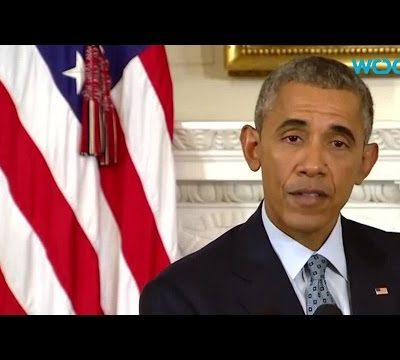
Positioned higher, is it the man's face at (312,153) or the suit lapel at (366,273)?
the man's face at (312,153)

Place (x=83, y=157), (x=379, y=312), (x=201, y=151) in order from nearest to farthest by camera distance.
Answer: (x=379, y=312)
(x=83, y=157)
(x=201, y=151)

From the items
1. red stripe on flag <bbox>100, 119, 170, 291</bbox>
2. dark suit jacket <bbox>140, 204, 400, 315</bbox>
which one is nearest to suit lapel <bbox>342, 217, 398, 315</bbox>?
→ dark suit jacket <bbox>140, 204, 400, 315</bbox>

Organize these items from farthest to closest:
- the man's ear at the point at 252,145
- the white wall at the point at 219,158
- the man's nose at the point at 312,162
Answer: the white wall at the point at 219,158, the man's ear at the point at 252,145, the man's nose at the point at 312,162

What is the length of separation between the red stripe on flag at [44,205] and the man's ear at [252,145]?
2.31 ft

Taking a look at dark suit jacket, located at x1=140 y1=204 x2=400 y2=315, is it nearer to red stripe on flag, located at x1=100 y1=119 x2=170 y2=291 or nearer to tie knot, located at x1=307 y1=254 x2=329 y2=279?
tie knot, located at x1=307 y1=254 x2=329 y2=279

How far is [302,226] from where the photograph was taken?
0.71 meters

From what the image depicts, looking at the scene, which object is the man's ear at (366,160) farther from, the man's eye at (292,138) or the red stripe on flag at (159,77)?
the red stripe on flag at (159,77)

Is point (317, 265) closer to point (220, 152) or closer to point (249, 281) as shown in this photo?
point (249, 281)

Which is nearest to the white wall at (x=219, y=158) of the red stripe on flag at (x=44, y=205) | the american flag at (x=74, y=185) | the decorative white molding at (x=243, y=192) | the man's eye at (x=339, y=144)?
the decorative white molding at (x=243, y=192)

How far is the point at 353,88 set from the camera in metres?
0.71

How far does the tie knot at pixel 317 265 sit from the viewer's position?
717 millimetres
